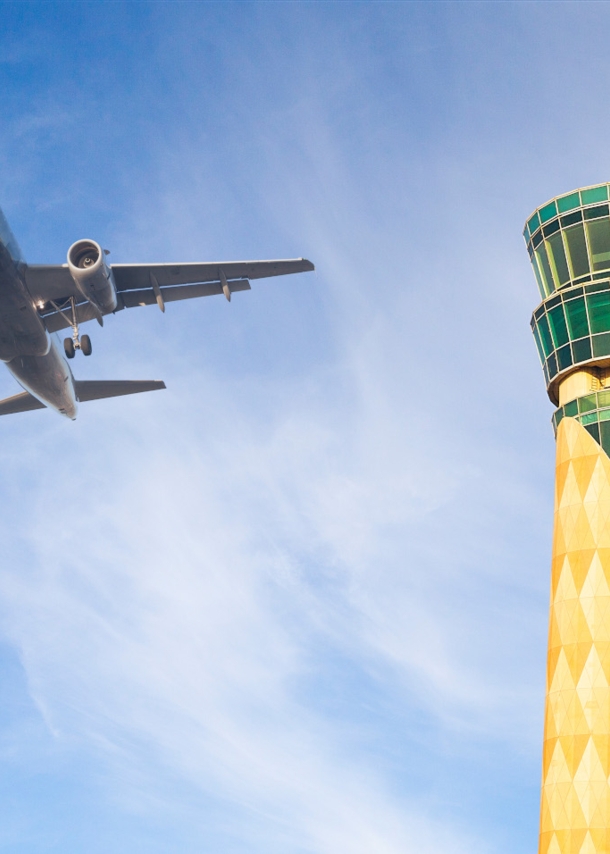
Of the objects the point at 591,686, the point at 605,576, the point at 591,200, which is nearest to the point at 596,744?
the point at 591,686

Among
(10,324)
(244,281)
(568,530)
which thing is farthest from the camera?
(244,281)

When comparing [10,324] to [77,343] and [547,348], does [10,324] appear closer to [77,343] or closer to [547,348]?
[77,343]

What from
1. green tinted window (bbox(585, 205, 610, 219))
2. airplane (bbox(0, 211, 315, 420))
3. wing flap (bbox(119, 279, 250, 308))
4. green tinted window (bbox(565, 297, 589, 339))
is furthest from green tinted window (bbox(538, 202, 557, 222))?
wing flap (bbox(119, 279, 250, 308))

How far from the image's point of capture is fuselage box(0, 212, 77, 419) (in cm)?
5244

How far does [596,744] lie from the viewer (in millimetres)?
51281

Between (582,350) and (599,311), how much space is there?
8.79ft

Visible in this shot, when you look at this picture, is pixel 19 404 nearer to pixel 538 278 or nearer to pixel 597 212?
pixel 538 278

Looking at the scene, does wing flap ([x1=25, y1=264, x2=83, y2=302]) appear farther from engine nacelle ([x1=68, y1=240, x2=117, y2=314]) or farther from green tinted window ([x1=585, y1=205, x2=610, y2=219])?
green tinted window ([x1=585, y1=205, x2=610, y2=219])

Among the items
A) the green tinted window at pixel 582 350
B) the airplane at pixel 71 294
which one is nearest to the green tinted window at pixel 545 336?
the green tinted window at pixel 582 350

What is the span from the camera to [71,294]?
2318 inches

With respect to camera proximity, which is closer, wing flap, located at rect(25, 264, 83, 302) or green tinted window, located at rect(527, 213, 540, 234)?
wing flap, located at rect(25, 264, 83, 302)

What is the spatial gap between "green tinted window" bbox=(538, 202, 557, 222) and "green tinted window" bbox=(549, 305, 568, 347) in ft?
21.9

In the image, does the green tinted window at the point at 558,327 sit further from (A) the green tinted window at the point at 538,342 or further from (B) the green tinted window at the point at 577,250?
(B) the green tinted window at the point at 577,250

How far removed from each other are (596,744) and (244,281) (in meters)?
34.6
